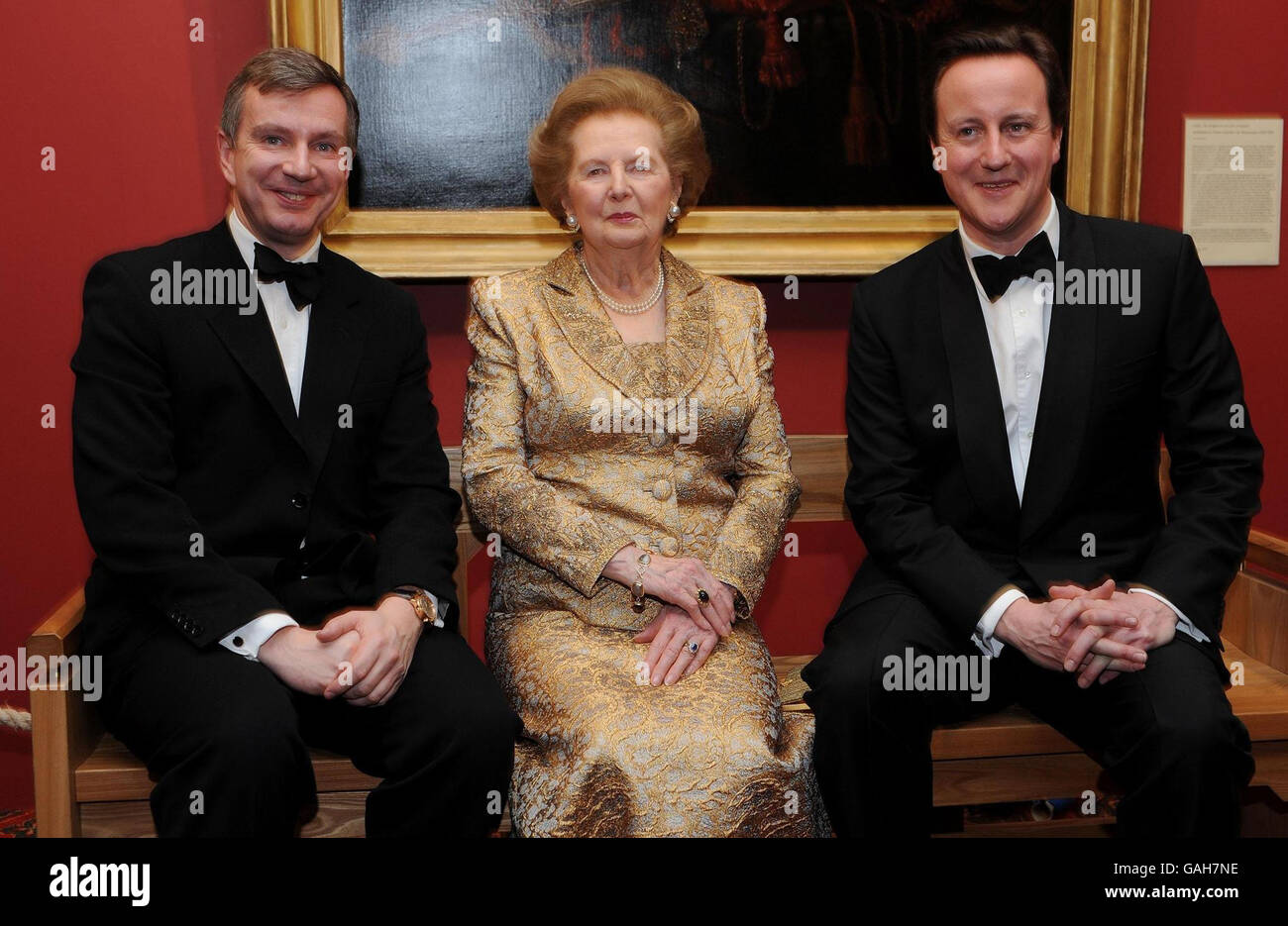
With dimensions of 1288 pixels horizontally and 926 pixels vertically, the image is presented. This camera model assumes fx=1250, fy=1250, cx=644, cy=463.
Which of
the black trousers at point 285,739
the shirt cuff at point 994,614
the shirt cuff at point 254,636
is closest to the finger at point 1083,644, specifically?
the shirt cuff at point 994,614

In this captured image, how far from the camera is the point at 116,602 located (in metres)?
2.35

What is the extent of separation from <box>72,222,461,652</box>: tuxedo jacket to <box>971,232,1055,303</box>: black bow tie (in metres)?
1.21

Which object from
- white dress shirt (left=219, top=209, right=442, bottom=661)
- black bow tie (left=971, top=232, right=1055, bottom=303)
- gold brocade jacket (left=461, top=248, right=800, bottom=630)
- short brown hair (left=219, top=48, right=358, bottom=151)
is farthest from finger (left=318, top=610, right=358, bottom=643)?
black bow tie (left=971, top=232, right=1055, bottom=303)

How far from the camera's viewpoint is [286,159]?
94.9 inches

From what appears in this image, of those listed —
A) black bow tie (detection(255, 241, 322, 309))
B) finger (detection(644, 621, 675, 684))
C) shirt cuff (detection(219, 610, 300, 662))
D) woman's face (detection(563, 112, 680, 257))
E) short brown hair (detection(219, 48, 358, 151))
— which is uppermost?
short brown hair (detection(219, 48, 358, 151))

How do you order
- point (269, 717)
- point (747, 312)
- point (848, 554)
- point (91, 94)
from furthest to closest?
point (848, 554) → point (91, 94) → point (747, 312) → point (269, 717)

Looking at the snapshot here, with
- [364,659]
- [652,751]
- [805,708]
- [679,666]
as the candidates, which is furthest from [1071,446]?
[364,659]

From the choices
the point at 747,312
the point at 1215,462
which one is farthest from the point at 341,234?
the point at 1215,462

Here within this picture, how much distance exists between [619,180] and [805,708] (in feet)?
3.85

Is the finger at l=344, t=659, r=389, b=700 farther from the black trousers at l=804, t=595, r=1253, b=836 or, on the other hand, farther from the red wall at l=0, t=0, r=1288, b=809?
the red wall at l=0, t=0, r=1288, b=809

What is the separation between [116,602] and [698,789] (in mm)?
1141

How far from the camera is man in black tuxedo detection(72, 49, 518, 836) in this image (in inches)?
86.2

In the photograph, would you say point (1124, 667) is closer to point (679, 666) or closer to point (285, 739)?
point (679, 666)
